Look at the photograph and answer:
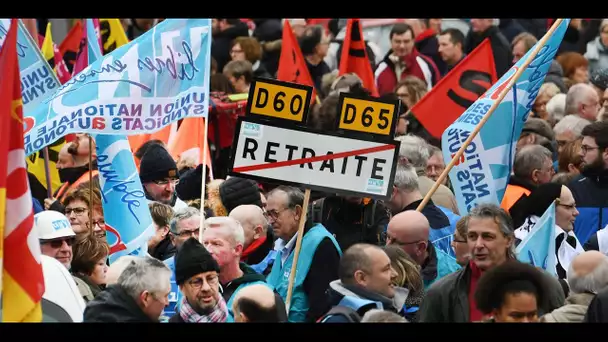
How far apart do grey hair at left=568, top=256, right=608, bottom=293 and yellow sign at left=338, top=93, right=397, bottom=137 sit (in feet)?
4.81

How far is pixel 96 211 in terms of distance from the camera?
34.9ft

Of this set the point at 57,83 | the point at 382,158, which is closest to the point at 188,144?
the point at 57,83

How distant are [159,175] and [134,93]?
109 centimetres

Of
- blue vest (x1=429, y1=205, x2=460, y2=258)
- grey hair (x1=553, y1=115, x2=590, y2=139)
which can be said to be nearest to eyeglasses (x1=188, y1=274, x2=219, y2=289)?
blue vest (x1=429, y1=205, x2=460, y2=258)

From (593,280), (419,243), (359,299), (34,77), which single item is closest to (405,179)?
(419,243)

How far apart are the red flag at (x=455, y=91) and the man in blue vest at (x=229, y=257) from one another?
4.46 metres

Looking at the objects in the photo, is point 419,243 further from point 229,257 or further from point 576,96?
point 576,96

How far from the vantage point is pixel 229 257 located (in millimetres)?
8719

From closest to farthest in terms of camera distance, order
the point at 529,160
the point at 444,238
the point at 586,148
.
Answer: the point at 444,238
the point at 529,160
the point at 586,148

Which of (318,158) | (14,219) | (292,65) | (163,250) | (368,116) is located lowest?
(163,250)

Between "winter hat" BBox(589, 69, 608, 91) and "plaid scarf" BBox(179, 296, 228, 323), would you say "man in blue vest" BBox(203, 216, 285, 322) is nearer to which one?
"plaid scarf" BBox(179, 296, 228, 323)

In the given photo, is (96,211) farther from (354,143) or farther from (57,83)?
(354,143)

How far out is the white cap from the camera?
8.84 m
